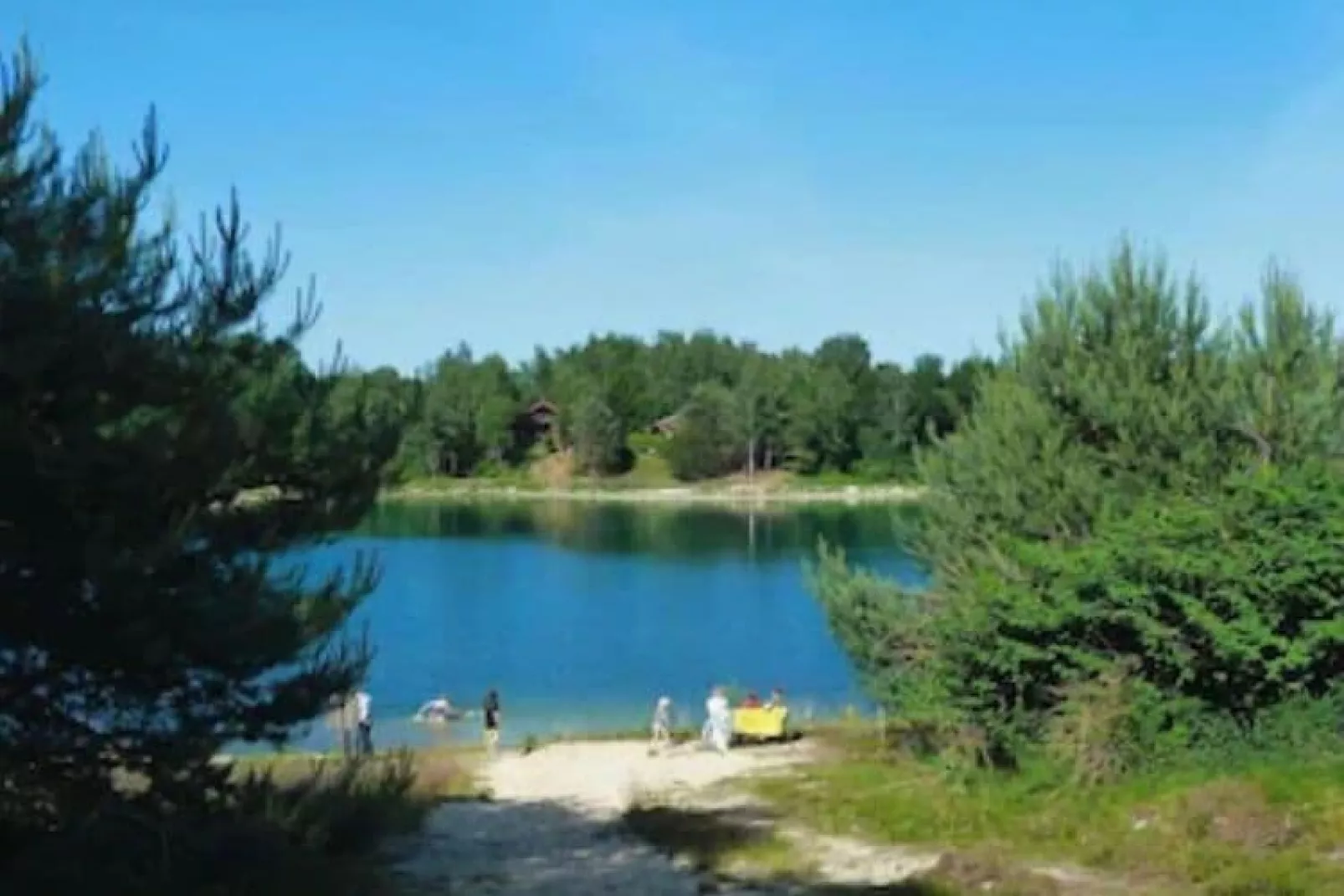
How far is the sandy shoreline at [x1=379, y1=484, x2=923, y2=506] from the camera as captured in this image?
363ft

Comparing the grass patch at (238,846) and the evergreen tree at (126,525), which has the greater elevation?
the evergreen tree at (126,525)

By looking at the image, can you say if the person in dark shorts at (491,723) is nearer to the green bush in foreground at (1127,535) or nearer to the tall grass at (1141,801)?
the green bush in foreground at (1127,535)

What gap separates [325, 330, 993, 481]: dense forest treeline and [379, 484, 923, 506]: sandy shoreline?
1.97 metres

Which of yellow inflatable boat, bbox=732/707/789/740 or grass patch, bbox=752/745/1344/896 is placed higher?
grass patch, bbox=752/745/1344/896

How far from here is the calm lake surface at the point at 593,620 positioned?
3662 centimetres

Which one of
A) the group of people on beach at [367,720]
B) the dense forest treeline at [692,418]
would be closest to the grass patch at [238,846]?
the group of people on beach at [367,720]

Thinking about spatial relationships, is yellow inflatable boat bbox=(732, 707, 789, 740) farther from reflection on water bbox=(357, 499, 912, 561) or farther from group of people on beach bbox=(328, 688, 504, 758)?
reflection on water bbox=(357, 499, 912, 561)

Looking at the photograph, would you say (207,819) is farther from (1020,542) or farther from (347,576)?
(1020,542)

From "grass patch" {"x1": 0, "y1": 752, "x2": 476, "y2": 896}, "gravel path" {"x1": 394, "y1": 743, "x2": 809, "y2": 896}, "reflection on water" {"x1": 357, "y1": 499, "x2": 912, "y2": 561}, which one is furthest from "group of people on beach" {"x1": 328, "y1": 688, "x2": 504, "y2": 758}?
"reflection on water" {"x1": 357, "y1": 499, "x2": 912, "y2": 561}

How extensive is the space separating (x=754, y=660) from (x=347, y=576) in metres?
31.7

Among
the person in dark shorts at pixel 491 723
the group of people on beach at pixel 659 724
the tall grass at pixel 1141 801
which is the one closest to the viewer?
the tall grass at pixel 1141 801

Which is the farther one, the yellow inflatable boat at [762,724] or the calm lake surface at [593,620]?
the calm lake surface at [593,620]

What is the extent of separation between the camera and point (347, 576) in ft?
40.5

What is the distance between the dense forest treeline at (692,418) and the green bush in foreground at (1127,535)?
79335mm
